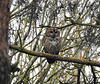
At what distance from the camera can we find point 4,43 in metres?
1.90

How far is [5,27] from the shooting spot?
6.49ft

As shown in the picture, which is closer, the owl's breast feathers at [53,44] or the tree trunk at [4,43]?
the tree trunk at [4,43]

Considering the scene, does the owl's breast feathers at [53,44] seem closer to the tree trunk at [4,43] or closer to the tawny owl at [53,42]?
the tawny owl at [53,42]

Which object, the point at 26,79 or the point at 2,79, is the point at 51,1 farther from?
the point at 2,79

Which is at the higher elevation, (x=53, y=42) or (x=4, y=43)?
(x=4, y=43)

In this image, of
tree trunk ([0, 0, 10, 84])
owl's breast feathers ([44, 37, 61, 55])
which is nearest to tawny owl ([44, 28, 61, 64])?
owl's breast feathers ([44, 37, 61, 55])

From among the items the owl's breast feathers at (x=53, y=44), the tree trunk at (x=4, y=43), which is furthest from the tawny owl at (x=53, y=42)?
the tree trunk at (x=4, y=43)

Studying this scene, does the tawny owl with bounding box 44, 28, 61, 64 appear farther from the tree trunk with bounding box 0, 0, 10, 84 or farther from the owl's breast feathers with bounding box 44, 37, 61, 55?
the tree trunk with bounding box 0, 0, 10, 84

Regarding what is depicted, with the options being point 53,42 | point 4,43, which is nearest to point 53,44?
point 53,42

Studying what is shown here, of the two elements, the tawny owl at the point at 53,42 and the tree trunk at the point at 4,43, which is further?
the tawny owl at the point at 53,42

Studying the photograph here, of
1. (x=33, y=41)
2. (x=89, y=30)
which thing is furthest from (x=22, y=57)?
(x=89, y=30)

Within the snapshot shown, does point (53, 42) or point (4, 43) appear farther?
point (53, 42)

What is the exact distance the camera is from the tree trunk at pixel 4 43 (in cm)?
179

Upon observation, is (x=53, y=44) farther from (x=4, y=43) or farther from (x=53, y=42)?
(x=4, y=43)
